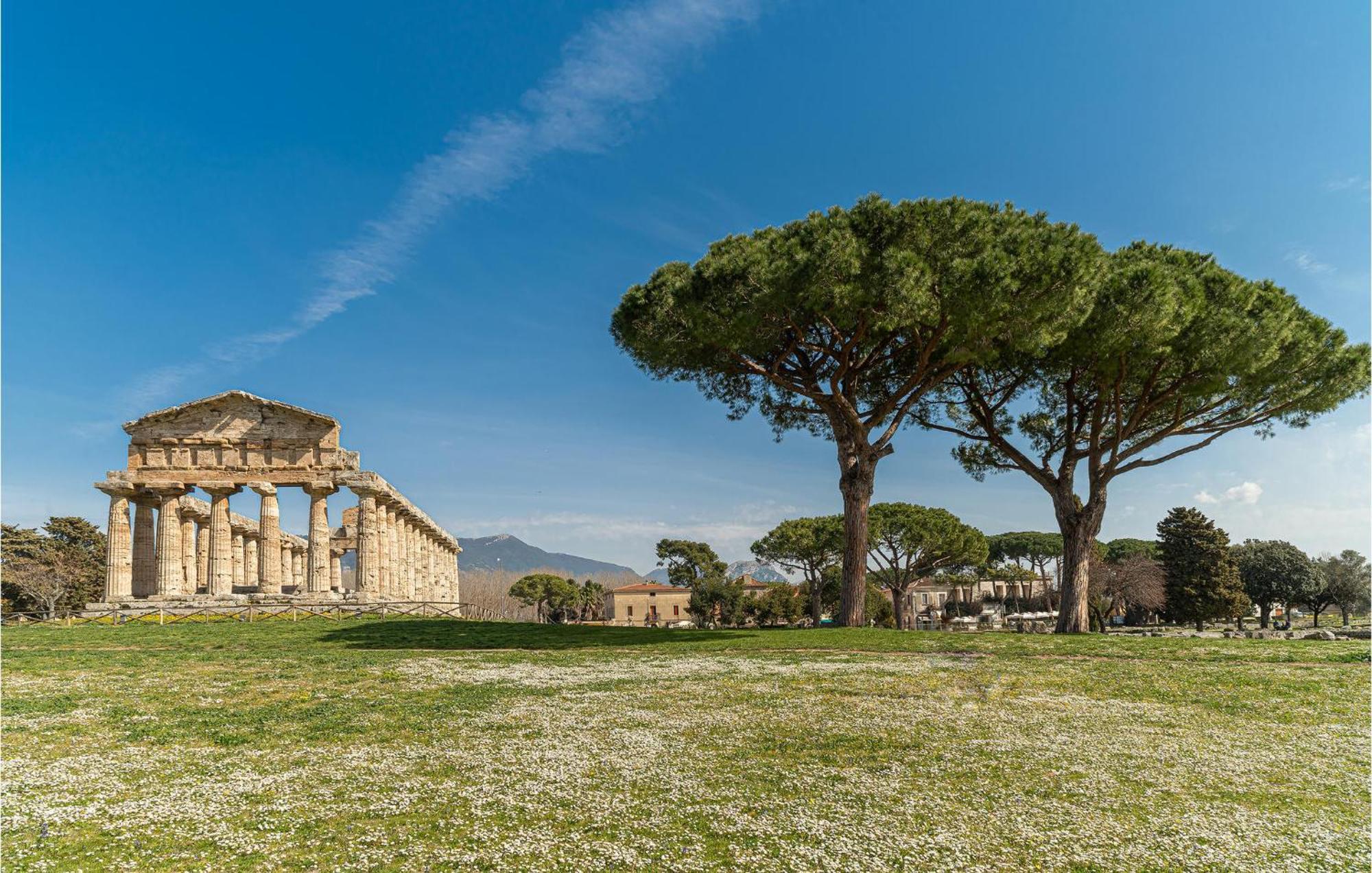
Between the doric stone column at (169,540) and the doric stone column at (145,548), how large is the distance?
1.00 metres

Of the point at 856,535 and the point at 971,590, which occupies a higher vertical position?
the point at 856,535

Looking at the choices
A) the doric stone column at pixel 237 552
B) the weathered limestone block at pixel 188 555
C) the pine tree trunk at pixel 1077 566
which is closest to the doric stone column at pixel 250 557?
the doric stone column at pixel 237 552

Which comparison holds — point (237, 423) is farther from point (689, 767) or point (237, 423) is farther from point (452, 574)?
point (689, 767)

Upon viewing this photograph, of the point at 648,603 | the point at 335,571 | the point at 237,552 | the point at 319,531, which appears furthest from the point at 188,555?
the point at 648,603

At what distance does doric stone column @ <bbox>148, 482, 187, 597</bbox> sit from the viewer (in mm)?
39250

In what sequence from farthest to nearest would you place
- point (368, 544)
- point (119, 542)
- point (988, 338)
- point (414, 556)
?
point (414, 556) < point (368, 544) < point (119, 542) < point (988, 338)

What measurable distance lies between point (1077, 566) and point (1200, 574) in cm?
3434

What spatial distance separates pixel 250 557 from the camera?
56719 mm

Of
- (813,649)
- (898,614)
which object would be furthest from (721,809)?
(898,614)

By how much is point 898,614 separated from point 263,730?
41.9 m

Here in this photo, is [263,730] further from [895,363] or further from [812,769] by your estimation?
[895,363]

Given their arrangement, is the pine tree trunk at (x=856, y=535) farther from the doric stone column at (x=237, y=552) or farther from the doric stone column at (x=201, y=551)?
the doric stone column at (x=237, y=552)

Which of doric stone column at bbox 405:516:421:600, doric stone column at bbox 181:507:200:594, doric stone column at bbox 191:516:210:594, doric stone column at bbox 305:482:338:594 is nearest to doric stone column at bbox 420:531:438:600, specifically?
doric stone column at bbox 405:516:421:600

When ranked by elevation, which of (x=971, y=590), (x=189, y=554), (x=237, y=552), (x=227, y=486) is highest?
(x=227, y=486)
